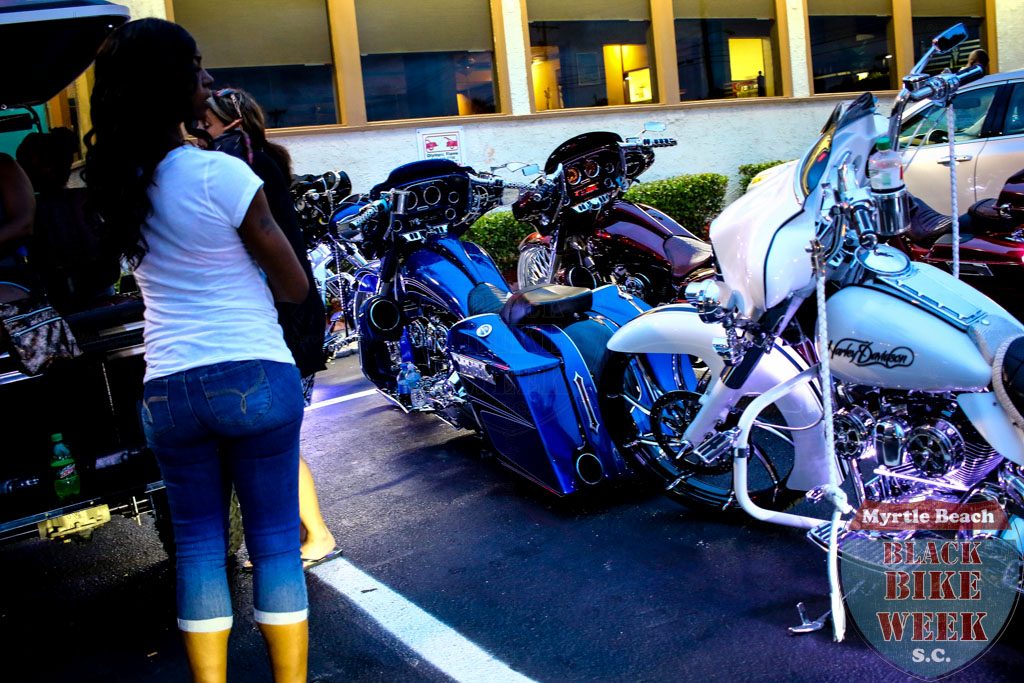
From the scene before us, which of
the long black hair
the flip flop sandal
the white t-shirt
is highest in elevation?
the long black hair

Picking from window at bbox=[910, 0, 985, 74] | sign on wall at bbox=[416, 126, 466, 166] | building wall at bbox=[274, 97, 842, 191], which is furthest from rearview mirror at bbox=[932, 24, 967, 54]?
window at bbox=[910, 0, 985, 74]

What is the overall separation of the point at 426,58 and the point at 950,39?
10.8 metres

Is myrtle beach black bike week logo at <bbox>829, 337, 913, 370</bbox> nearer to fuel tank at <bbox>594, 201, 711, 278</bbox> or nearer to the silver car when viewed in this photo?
fuel tank at <bbox>594, 201, 711, 278</bbox>

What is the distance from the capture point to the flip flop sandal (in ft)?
13.0

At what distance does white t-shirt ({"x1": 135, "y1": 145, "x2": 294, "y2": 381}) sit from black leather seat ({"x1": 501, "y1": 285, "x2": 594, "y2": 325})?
195 centimetres

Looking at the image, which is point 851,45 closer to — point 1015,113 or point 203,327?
point 1015,113

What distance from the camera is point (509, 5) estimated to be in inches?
517

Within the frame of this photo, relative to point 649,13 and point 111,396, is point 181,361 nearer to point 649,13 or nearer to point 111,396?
point 111,396

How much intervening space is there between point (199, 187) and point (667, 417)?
89.5 inches

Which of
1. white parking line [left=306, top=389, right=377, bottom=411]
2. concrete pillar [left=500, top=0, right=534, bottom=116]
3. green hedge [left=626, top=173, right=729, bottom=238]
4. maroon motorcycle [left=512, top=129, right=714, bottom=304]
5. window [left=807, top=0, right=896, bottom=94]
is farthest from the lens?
window [left=807, top=0, right=896, bottom=94]

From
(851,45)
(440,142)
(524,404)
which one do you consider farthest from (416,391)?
(851,45)

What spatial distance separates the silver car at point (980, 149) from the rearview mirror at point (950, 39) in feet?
18.2

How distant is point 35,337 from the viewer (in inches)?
132

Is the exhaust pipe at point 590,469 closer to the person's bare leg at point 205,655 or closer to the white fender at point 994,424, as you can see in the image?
the white fender at point 994,424
